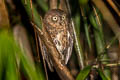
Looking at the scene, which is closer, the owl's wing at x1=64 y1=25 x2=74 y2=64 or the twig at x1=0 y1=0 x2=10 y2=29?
the twig at x1=0 y1=0 x2=10 y2=29

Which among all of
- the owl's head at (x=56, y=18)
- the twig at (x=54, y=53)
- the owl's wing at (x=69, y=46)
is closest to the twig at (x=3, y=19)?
the twig at (x=54, y=53)

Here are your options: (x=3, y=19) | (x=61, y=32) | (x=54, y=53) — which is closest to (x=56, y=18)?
(x=61, y=32)

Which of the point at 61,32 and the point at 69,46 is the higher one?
the point at 61,32

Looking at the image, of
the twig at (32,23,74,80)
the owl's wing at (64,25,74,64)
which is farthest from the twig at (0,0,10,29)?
the owl's wing at (64,25,74,64)

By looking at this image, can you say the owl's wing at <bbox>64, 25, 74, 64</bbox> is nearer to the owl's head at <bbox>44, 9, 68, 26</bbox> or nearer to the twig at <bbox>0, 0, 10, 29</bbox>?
the owl's head at <bbox>44, 9, 68, 26</bbox>

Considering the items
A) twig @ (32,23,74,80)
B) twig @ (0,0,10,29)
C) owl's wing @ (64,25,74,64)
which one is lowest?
owl's wing @ (64,25,74,64)

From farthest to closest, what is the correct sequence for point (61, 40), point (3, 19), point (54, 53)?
1. point (61, 40)
2. point (54, 53)
3. point (3, 19)

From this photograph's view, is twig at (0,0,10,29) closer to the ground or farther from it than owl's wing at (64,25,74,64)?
farther from it

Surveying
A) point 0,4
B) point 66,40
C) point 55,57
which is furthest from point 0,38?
point 66,40

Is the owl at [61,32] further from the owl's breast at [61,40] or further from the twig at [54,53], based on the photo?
the twig at [54,53]

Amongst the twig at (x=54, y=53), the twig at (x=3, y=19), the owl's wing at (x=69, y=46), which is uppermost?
the twig at (x=3, y=19)

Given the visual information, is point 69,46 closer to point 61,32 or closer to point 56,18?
point 61,32

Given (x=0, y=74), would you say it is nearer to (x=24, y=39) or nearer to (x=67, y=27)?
(x=24, y=39)
